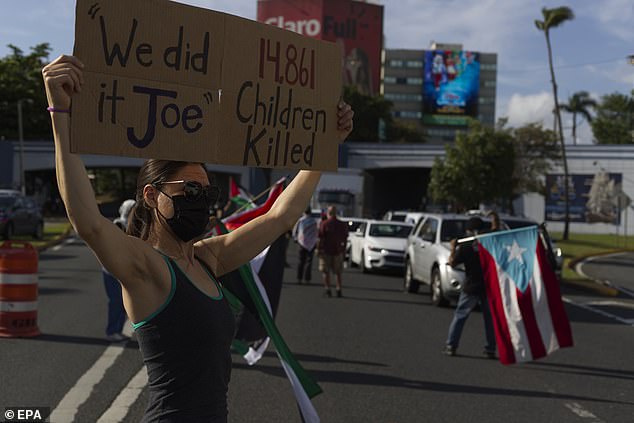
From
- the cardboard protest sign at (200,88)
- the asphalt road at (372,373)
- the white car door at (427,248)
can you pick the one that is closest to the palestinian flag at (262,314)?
the asphalt road at (372,373)

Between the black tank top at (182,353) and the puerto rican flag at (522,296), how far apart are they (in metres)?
7.54

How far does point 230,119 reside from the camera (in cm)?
360

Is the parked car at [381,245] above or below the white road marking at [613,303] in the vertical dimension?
above

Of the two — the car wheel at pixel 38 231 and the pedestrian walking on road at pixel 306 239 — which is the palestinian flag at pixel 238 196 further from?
the car wheel at pixel 38 231

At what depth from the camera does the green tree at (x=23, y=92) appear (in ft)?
247

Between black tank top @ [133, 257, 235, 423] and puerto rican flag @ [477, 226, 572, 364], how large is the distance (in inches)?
297

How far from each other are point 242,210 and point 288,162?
29.7ft

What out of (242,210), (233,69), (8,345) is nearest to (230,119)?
(233,69)

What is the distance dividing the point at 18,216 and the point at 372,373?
24.7 m

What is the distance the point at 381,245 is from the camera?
24.2 metres

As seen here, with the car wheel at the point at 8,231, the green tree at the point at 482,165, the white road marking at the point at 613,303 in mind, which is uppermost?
the green tree at the point at 482,165

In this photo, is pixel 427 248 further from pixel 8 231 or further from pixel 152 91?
pixel 8 231


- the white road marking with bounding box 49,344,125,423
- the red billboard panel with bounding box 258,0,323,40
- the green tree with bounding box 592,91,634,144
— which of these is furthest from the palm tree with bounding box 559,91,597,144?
the white road marking with bounding box 49,344,125,423

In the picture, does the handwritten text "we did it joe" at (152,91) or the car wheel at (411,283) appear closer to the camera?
the handwritten text "we did it joe" at (152,91)
